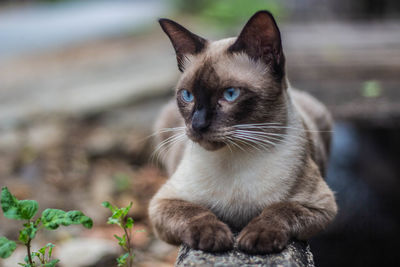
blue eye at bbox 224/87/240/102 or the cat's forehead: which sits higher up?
the cat's forehead

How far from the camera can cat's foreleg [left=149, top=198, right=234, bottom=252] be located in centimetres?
214

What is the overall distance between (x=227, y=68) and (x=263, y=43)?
221mm

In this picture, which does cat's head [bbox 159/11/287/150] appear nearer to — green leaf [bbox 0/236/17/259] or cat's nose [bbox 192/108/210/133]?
cat's nose [bbox 192/108/210/133]

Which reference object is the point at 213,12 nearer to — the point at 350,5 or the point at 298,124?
the point at 350,5

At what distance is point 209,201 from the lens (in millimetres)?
2520

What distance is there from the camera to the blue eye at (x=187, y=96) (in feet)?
8.03

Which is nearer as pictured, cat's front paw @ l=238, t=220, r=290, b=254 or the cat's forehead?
cat's front paw @ l=238, t=220, r=290, b=254

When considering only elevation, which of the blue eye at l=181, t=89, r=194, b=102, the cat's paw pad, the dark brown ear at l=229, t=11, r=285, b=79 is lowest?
the cat's paw pad

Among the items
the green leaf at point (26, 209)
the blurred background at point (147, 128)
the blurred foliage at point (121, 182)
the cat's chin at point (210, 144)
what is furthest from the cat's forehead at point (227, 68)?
the blurred foliage at point (121, 182)

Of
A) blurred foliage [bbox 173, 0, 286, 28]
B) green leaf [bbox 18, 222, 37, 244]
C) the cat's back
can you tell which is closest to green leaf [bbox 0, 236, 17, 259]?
green leaf [bbox 18, 222, 37, 244]

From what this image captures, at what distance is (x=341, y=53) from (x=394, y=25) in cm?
221

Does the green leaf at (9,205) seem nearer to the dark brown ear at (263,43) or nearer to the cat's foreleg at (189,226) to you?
the cat's foreleg at (189,226)

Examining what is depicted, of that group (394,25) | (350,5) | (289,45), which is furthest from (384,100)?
A: (350,5)

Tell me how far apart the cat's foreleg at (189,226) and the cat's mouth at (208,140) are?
12.9 inches
